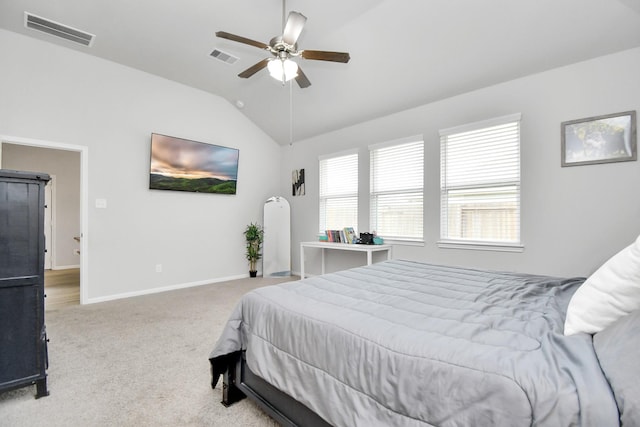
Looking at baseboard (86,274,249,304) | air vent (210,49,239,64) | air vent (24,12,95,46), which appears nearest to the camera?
air vent (24,12,95,46)

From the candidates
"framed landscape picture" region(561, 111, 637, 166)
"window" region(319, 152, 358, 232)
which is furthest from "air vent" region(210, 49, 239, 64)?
"framed landscape picture" region(561, 111, 637, 166)

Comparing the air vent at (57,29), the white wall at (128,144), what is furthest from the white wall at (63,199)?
the air vent at (57,29)

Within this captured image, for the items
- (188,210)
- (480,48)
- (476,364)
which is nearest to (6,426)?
(476,364)

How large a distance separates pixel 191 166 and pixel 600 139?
514 cm

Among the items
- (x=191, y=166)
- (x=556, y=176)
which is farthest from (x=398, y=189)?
(x=191, y=166)

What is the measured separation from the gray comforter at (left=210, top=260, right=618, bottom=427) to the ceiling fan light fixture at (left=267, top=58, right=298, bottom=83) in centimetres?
192

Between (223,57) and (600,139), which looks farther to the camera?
(223,57)

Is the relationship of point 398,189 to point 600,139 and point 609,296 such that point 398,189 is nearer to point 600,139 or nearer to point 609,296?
point 600,139

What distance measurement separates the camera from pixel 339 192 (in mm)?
5191

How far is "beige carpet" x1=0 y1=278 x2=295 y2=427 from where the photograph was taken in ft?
5.71

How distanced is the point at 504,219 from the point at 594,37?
1.84m

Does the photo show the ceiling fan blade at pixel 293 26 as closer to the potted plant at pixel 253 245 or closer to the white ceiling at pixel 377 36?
the white ceiling at pixel 377 36

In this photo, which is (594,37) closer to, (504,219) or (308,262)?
(504,219)

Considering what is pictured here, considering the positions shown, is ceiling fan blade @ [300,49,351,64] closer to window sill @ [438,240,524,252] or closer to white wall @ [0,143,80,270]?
window sill @ [438,240,524,252]
